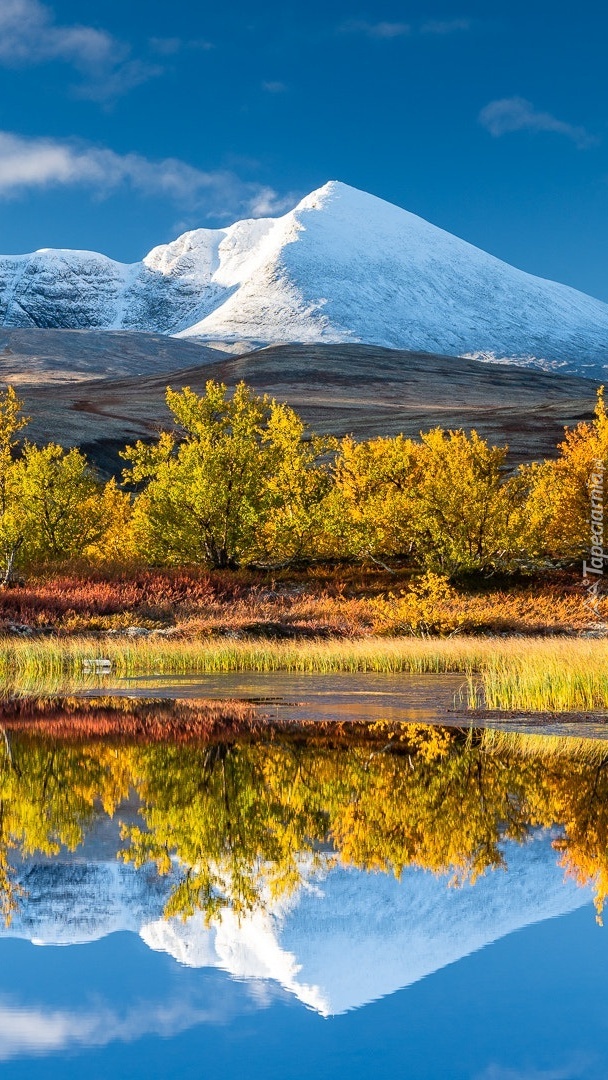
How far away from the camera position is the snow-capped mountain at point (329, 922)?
6230 mm

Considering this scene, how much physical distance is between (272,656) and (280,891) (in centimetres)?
1635

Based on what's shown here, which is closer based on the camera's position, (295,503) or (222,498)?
(222,498)

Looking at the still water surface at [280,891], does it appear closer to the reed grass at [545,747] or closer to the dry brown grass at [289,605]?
the reed grass at [545,747]

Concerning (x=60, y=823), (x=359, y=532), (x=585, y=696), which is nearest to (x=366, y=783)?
(x=60, y=823)

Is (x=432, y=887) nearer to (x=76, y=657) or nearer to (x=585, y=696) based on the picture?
(x=585, y=696)

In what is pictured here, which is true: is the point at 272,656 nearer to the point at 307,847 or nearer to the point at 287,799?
the point at 287,799

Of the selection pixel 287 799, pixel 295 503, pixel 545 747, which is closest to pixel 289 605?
pixel 295 503

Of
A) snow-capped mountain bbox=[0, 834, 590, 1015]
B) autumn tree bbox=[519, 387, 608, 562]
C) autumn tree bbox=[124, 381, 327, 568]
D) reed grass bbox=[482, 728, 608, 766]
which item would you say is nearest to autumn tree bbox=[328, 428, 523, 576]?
autumn tree bbox=[519, 387, 608, 562]

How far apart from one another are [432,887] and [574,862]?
1108mm

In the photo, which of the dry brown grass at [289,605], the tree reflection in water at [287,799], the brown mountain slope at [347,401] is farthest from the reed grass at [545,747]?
the brown mountain slope at [347,401]

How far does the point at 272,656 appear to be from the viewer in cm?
2389

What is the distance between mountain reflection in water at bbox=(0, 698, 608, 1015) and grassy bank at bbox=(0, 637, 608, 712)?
7112mm

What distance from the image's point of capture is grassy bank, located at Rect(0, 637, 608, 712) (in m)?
21.5

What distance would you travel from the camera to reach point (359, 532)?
121 feet
